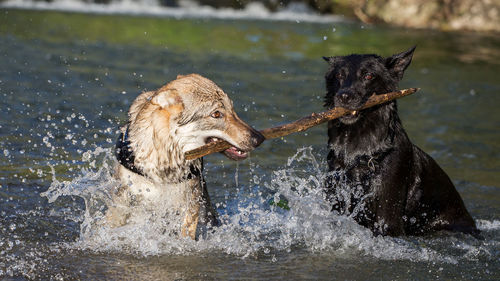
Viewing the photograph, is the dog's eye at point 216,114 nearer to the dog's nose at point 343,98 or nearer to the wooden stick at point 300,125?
the wooden stick at point 300,125

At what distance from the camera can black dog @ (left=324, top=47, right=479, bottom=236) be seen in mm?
6191

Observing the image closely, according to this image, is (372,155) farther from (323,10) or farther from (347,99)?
(323,10)

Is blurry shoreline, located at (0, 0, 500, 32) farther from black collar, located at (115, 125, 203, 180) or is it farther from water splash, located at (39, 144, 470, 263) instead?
black collar, located at (115, 125, 203, 180)

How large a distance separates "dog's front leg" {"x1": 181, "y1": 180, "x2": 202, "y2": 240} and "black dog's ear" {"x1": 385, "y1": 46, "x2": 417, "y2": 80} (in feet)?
7.34

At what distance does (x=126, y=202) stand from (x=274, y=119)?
5.75 m

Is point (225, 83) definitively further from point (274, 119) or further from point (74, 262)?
point (74, 262)

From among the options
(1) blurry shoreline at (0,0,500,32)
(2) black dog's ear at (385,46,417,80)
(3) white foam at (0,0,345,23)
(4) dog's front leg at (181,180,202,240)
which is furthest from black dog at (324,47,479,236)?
(1) blurry shoreline at (0,0,500,32)

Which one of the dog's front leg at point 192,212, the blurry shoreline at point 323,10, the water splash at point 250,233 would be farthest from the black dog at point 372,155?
the blurry shoreline at point 323,10

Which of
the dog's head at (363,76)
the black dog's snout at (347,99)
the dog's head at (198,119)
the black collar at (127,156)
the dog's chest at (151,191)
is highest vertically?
the dog's head at (363,76)

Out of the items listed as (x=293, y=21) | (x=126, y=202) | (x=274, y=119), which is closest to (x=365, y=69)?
(x=126, y=202)

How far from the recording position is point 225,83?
1332 cm

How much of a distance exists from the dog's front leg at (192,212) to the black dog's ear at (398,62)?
224 centimetres

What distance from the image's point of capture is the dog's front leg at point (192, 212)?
5.80m

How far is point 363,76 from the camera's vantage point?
6234 millimetres
